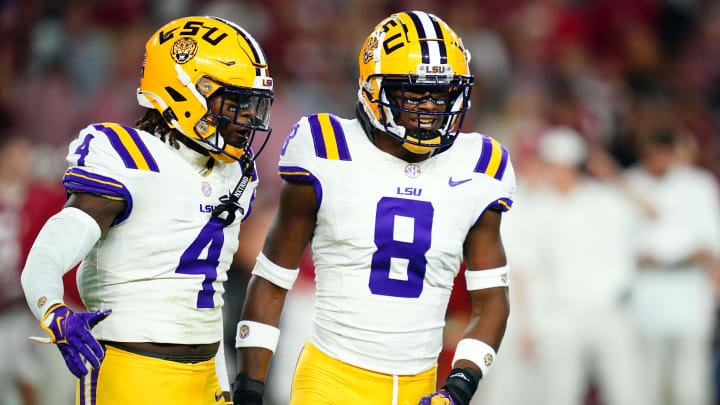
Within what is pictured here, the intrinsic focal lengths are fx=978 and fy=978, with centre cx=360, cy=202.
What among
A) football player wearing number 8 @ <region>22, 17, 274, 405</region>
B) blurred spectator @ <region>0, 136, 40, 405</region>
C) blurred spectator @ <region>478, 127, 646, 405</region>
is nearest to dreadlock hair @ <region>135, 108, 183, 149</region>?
football player wearing number 8 @ <region>22, 17, 274, 405</region>

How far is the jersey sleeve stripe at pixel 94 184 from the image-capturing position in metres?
2.71

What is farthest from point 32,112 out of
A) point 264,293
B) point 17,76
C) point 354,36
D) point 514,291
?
point 264,293

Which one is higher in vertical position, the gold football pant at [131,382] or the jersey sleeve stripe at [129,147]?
the jersey sleeve stripe at [129,147]

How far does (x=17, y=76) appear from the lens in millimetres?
8492

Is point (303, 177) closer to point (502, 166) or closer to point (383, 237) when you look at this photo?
point (383, 237)

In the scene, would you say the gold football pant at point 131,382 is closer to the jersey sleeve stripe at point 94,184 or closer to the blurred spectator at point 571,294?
the jersey sleeve stripe at point 94,184

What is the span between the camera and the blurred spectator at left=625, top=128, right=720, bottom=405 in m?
6.73

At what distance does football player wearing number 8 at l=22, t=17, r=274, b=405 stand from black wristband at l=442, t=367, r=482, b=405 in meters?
0.72

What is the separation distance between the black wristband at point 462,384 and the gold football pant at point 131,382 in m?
0.83

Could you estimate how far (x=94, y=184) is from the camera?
2.71m

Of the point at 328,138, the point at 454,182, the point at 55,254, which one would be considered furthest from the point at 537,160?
the point at 55,254

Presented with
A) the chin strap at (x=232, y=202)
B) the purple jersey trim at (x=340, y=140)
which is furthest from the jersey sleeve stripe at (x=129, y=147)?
the purple jersey trim at (x=340, y=140)

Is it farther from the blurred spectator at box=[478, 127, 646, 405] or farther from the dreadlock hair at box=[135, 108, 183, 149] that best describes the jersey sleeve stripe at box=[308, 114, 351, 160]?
the blurred spectator at box=[478, 127, 646, 405]

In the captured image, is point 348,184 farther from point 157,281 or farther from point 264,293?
point 157,281
